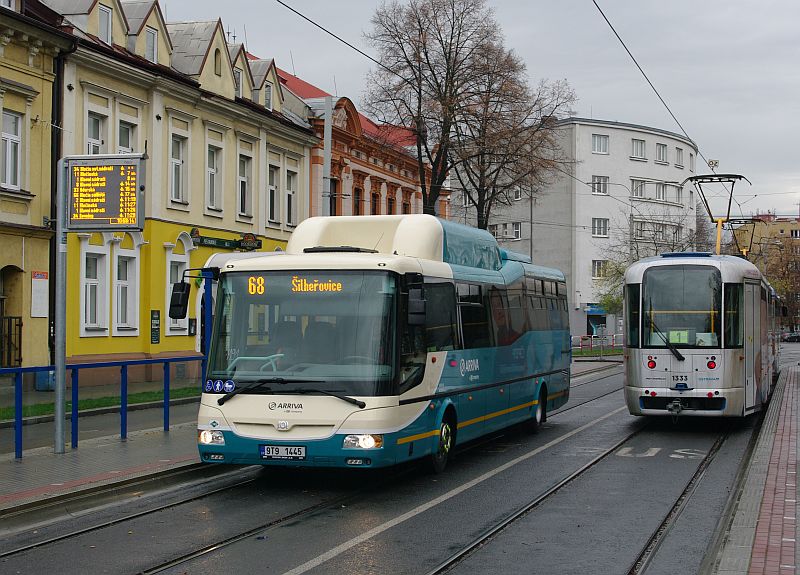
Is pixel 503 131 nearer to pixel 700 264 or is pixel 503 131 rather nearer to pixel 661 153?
pixel 700 264

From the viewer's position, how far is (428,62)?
121ft

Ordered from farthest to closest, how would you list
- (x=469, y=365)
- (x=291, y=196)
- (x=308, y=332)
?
(x=291, y=196) < (x=469, y=365) < (x=308, y=332)

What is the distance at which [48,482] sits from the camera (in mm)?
11672

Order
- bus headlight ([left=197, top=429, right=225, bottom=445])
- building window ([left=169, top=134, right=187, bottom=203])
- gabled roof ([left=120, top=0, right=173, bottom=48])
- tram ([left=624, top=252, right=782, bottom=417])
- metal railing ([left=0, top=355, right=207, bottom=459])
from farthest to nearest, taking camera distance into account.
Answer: building window ([left=169, top=134, right=187, bottom=203]), gabled roof ([left=120, top=0, right=173, bottom=48]), tram ([left=624, top=252, right=782, bottom=417]), metal railing ([left=0, top=355, right=207, bottom=459]), bus headlight ([left=197, top=429, right=225, bottom=445])

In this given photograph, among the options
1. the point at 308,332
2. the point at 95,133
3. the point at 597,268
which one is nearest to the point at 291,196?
the point at 95,133

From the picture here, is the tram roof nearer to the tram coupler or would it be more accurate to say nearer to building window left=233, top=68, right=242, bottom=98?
the tram coupler

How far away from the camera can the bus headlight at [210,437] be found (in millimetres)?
11539

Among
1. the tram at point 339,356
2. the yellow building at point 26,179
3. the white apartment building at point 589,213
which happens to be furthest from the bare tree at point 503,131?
the white apartment building at point 589,213

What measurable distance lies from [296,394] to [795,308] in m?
117

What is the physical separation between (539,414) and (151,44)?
17.6 m

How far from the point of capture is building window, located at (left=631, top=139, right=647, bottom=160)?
78.4 metres

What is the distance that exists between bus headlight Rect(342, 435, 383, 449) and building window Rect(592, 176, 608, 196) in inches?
2606

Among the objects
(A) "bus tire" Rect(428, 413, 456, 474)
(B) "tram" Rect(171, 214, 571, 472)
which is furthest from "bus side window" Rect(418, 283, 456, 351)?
(A) "bus tire" Rect(428, 413, 456, 474)

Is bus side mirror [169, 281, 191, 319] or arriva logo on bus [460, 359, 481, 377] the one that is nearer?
bus side mirror [169, 281, 191, 319]
